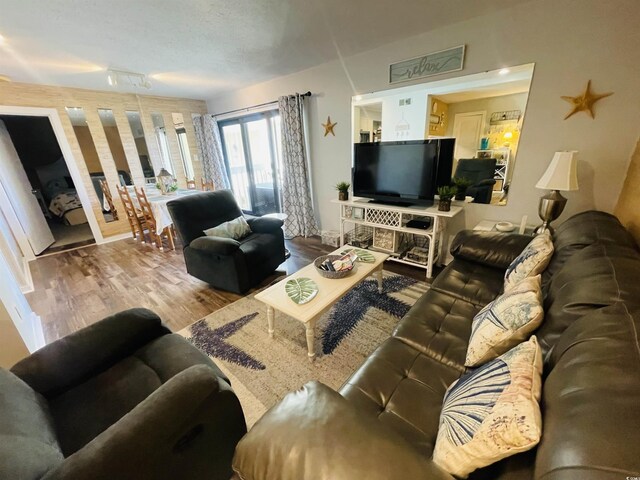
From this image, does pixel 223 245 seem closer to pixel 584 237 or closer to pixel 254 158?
pixel 584 237

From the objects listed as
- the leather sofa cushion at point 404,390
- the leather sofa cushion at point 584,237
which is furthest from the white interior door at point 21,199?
the leather sofa cushion at point 584,237

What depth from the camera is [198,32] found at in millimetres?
2260

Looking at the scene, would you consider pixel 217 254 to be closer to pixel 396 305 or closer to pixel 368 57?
pixel 396 305

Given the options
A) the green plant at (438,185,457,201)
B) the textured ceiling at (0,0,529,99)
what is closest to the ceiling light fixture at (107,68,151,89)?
the textured ceiling at (0,0,529,99)

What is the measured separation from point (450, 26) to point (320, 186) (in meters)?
2.25

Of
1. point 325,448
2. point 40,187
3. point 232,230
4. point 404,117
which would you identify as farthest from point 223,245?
point 40,187

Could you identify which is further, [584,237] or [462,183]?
[462,183]

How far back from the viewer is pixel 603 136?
1.95 metres

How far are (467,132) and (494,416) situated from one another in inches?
108

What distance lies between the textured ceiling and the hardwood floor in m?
2.36

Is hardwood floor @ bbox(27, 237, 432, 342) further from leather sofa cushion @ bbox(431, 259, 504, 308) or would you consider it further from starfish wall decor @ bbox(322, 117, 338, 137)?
starfish wall decor @ bbox(322, 117, 338, 137)

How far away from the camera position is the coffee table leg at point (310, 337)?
1598 mm

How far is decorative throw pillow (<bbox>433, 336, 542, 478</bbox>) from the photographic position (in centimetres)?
58

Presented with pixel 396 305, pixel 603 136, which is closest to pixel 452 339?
pixel 396 305
